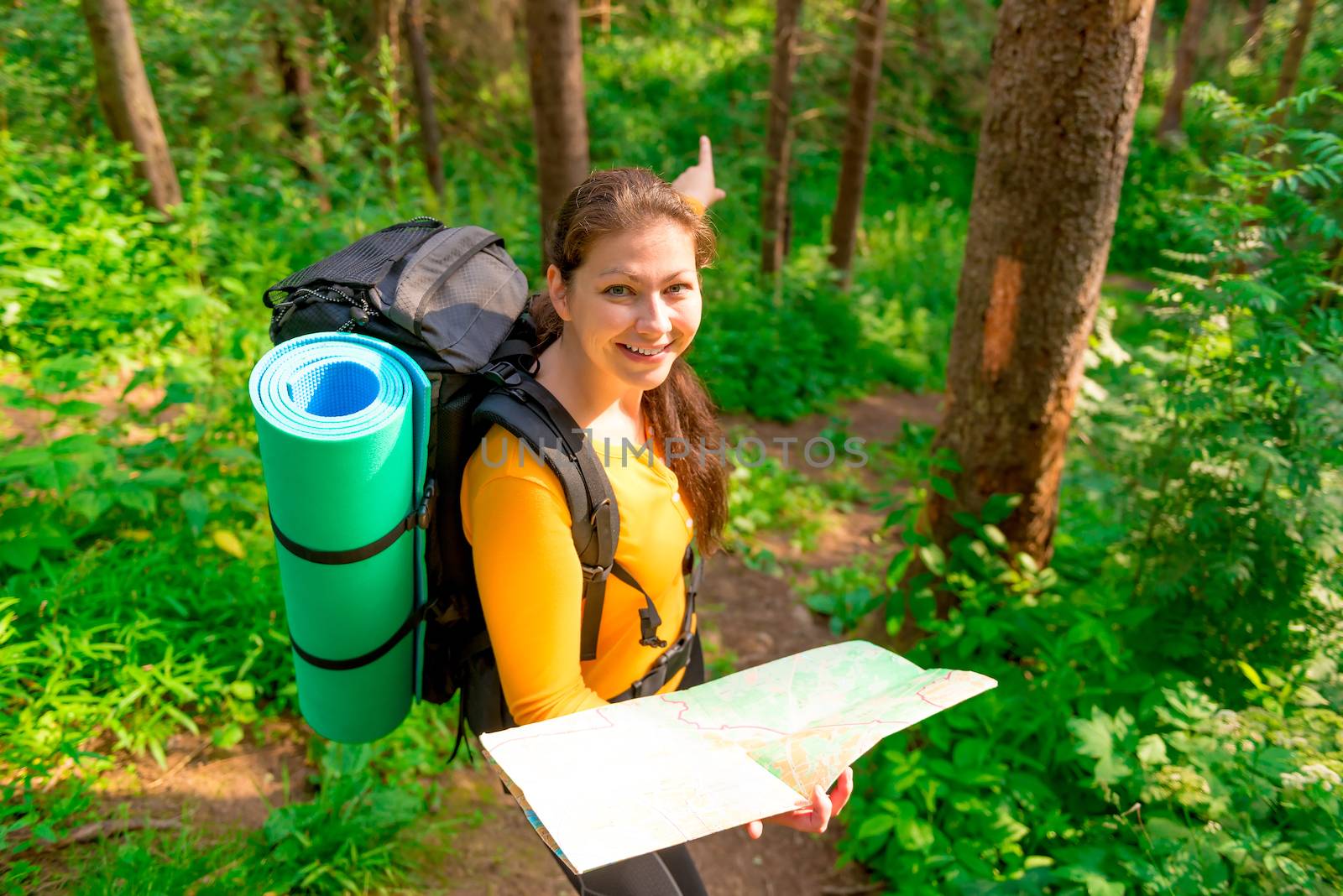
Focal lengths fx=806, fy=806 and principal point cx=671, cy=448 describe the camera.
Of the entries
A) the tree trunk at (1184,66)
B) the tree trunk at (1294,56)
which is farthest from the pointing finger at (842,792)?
the tree trunk at (1184,66)

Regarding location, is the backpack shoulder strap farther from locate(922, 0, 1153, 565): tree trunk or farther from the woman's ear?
locate(922, 0, 1153, 565): tree trunk

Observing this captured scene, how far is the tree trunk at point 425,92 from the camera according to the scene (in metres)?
7.49

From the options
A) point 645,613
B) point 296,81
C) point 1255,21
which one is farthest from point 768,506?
point 1255,21

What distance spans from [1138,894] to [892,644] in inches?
63.8

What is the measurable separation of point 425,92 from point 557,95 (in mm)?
3278

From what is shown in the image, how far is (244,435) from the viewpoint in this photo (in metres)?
3.96

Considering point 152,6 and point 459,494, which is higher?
point 152,6

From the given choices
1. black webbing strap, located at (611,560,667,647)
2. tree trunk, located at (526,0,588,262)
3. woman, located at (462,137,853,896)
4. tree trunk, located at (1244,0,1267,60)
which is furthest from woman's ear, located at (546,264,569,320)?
tree trunk, located at (1244,0,1267,60)

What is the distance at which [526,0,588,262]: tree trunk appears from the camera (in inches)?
203

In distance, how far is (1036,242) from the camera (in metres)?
3.26

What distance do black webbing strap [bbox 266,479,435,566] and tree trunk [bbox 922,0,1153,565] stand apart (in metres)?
2.57

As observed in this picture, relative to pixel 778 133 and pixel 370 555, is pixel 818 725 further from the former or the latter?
pixel 778 133

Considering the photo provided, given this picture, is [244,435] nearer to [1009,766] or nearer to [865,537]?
[1009,766]

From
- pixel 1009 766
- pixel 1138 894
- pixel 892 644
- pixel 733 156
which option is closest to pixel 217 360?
pixel 892 644
